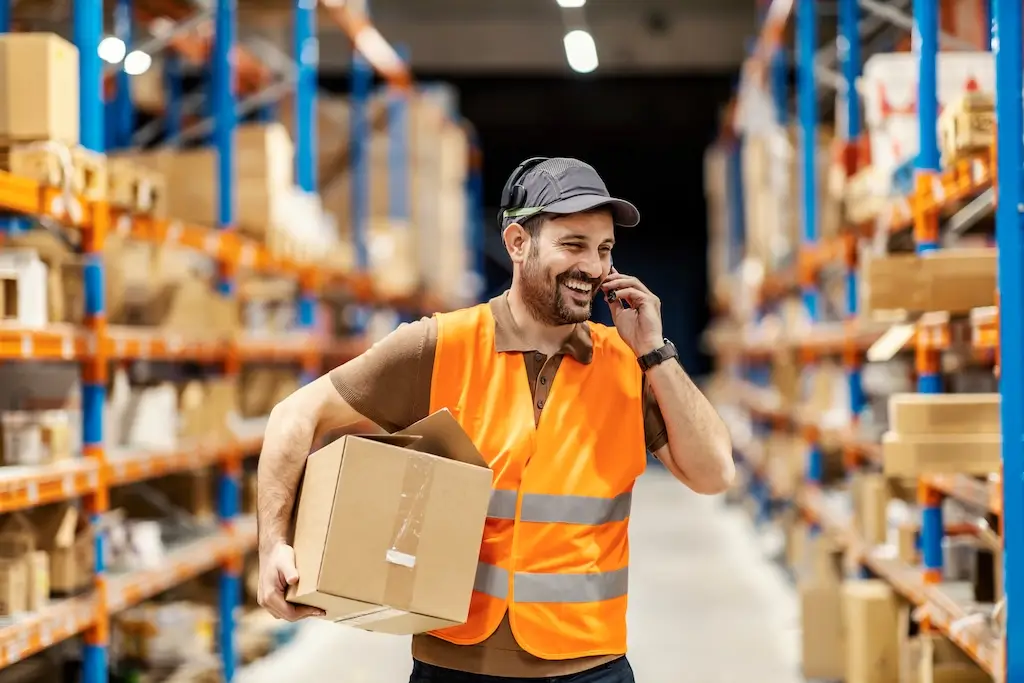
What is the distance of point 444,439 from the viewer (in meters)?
2.46

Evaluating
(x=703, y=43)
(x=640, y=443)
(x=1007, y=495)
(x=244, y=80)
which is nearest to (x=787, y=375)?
(x=244, y=80)

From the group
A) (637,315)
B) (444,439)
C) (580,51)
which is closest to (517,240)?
(637,315)

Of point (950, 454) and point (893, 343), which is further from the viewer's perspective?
point (893, 343)

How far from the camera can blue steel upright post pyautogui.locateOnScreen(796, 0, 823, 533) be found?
7.85 metres

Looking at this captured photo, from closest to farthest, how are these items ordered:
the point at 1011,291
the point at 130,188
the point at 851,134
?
1. the point at 1011,291
2. the point at 130,188
3. the point at 851,134

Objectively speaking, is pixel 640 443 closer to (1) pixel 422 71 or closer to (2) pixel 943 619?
(2) pixel 943 619

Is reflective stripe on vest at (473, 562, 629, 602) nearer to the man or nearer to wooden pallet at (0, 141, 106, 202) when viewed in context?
the man

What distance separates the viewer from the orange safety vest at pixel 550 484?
2531 millimetres

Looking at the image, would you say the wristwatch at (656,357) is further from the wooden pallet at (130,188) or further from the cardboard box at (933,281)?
the wooden pallet at (130,188)

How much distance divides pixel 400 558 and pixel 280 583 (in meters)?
0.24

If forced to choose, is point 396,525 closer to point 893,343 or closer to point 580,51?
Result: point 893,343

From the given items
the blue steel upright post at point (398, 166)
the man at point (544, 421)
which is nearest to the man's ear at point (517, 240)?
the man at point (544, 421)

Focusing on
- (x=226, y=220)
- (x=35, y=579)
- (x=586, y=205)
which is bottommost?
(x=35, y=579)

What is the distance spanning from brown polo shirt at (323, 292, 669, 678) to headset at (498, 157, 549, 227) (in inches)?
8.6
